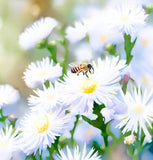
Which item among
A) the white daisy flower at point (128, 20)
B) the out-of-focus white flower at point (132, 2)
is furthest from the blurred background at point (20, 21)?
the white daisy flower at point (128, 20)

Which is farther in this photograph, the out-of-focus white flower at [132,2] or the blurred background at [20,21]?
the blurred background at [20,21]

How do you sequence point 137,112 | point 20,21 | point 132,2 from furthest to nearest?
point 20,21 → point 132,2 → point 137,112

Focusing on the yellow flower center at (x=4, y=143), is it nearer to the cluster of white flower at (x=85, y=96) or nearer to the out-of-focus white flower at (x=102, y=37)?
the cluster of white flower at (x=85, y=96)

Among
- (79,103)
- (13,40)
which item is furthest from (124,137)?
(13,40)

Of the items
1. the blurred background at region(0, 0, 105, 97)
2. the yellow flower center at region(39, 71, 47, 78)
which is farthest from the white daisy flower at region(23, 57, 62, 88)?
the blurred background at region(0, 0, 105, 97)

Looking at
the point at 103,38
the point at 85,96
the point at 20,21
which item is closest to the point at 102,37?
the point at 103,38

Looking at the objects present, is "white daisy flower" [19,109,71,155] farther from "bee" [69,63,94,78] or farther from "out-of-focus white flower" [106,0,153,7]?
"out-of-focus white flower" [106,0,153,7]

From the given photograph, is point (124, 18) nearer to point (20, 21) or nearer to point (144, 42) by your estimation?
point (144, 42)
